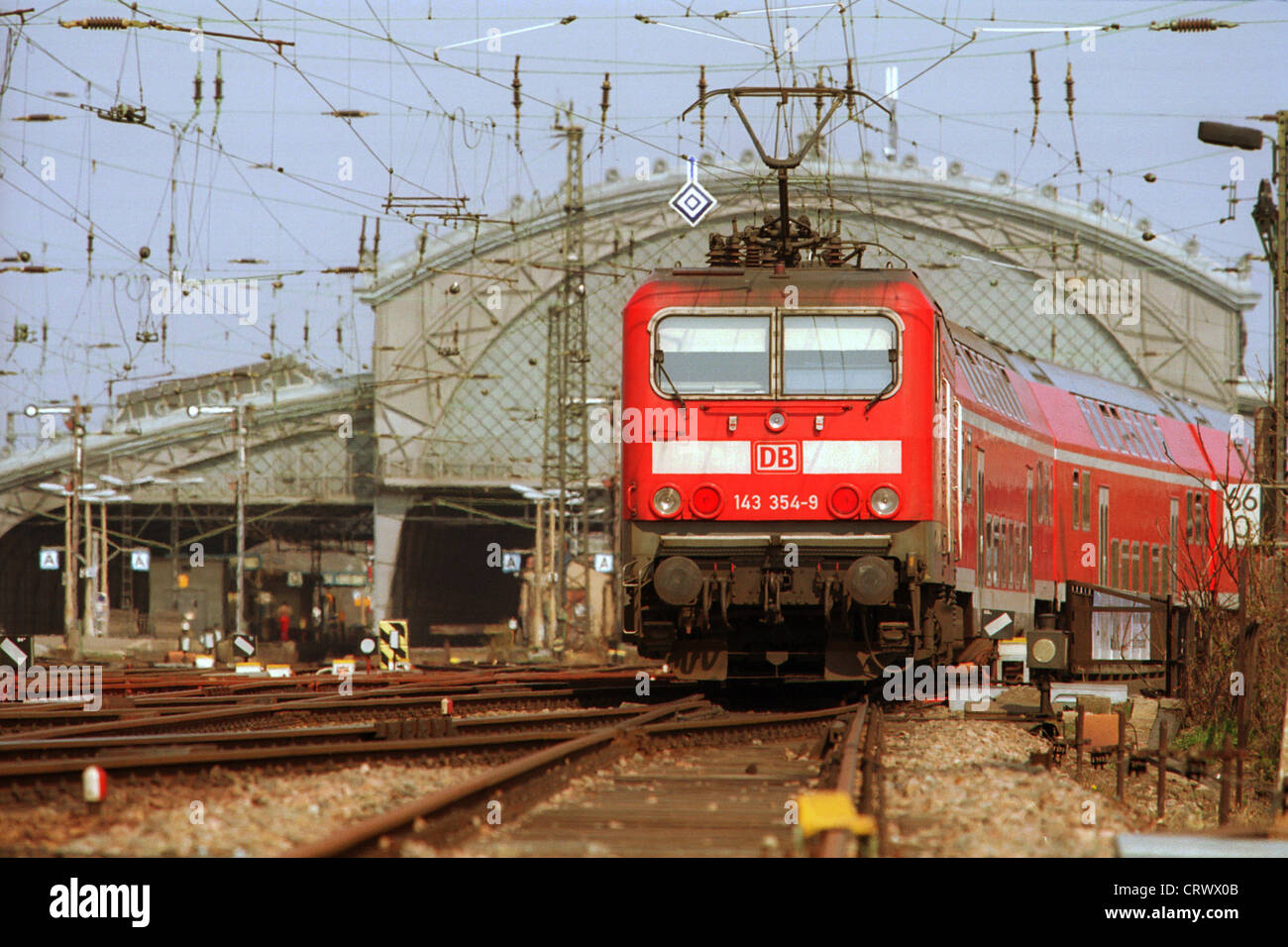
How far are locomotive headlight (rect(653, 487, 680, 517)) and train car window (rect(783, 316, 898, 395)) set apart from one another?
131 cm

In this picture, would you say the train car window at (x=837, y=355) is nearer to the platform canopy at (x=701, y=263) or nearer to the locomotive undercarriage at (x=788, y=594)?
the locomotive undercarriage at (x=788, y=594)

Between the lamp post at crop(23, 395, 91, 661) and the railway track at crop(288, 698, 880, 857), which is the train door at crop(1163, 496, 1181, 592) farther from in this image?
the lamp post at crop(23, 395, 91, 661)

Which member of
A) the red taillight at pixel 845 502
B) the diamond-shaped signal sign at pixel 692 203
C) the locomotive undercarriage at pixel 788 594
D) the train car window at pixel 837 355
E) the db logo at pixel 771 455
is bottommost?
the locomotive undercarriage at pixel 788 594

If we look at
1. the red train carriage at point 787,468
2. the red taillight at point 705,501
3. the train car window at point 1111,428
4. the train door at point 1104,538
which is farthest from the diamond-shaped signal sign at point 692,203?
the red taillight at point 705,501

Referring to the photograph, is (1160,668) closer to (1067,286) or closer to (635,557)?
(635,557)

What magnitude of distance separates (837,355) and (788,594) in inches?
83.9

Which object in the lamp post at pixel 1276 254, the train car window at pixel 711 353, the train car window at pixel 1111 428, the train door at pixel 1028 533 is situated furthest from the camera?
the train car window at pixel 1111 428

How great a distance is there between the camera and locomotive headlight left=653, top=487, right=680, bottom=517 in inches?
529

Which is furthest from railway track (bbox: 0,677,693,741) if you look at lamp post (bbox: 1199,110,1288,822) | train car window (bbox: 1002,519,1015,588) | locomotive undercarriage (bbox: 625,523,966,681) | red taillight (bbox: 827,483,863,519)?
lamp post (bbox: 1199,110,1288,822)

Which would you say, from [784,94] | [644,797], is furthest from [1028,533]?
[644,797]

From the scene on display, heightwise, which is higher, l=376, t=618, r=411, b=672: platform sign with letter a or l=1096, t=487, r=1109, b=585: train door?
l=1096, t=487, r=1109, b=585: train door

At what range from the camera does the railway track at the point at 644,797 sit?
261 inches

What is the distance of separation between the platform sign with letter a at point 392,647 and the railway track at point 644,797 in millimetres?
18204
